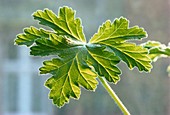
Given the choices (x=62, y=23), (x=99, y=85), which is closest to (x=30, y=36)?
(x=62, y=23)

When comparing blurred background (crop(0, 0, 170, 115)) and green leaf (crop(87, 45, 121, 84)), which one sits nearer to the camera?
green leaf (crop(87, 45, 121, 84))

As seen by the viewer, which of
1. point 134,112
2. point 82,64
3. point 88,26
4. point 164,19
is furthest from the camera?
point 88,26

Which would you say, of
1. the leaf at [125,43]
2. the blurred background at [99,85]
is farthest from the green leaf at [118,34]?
the blurred background at [99,85]

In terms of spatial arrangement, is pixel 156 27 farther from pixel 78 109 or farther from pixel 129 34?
pixel 129 34

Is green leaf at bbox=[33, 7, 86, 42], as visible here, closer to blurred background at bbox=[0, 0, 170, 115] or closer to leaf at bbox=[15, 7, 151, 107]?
leaf at bbox=[15, 7, 151, 107]

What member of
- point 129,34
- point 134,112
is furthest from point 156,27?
point 129,34

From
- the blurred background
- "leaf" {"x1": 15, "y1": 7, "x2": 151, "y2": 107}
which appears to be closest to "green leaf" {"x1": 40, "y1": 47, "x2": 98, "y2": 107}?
"leaf" {"x1": 15, "y1": 7, "x2": 151, "y2": 107}
